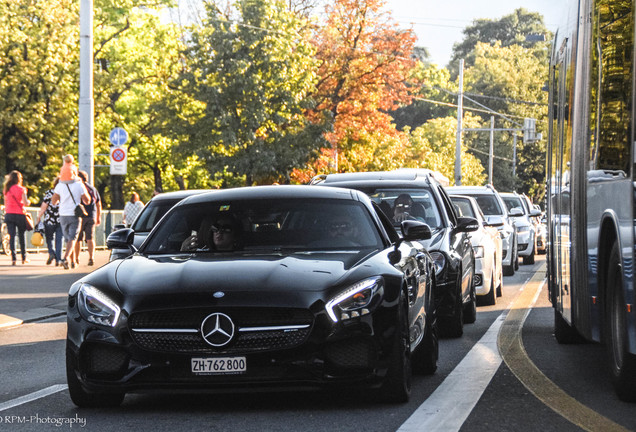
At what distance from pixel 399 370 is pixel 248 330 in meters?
0.92

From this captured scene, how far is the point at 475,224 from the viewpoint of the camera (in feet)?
41.0

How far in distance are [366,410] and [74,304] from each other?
179 centimetres

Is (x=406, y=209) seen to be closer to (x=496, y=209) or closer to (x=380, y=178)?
(x=380, y=178)

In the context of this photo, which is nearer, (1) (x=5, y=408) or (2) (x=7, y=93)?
(1) (x=5, y=408)

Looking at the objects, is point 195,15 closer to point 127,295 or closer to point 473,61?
point 127,295

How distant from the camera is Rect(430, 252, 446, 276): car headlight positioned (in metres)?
11.6

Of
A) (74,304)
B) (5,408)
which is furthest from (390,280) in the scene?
(5,408)

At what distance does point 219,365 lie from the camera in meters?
7.02

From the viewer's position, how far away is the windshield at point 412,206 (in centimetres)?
1268

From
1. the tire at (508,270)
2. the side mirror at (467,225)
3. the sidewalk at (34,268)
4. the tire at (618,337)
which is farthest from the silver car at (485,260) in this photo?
the sidewalk at (34,268)

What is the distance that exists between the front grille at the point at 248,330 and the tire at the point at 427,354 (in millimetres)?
1855

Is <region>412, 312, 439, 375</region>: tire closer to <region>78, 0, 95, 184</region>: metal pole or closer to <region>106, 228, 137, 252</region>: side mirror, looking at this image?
<region>106, 228, 137, 252</region>: side mirror

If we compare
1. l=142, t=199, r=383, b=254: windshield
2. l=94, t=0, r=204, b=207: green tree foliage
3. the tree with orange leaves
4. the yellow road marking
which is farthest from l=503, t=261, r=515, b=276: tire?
l=94, t=0, r=204, b=207: green tree foliage

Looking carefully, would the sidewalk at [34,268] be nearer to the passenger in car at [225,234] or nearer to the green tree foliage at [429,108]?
the passenger in car at [225,234]
